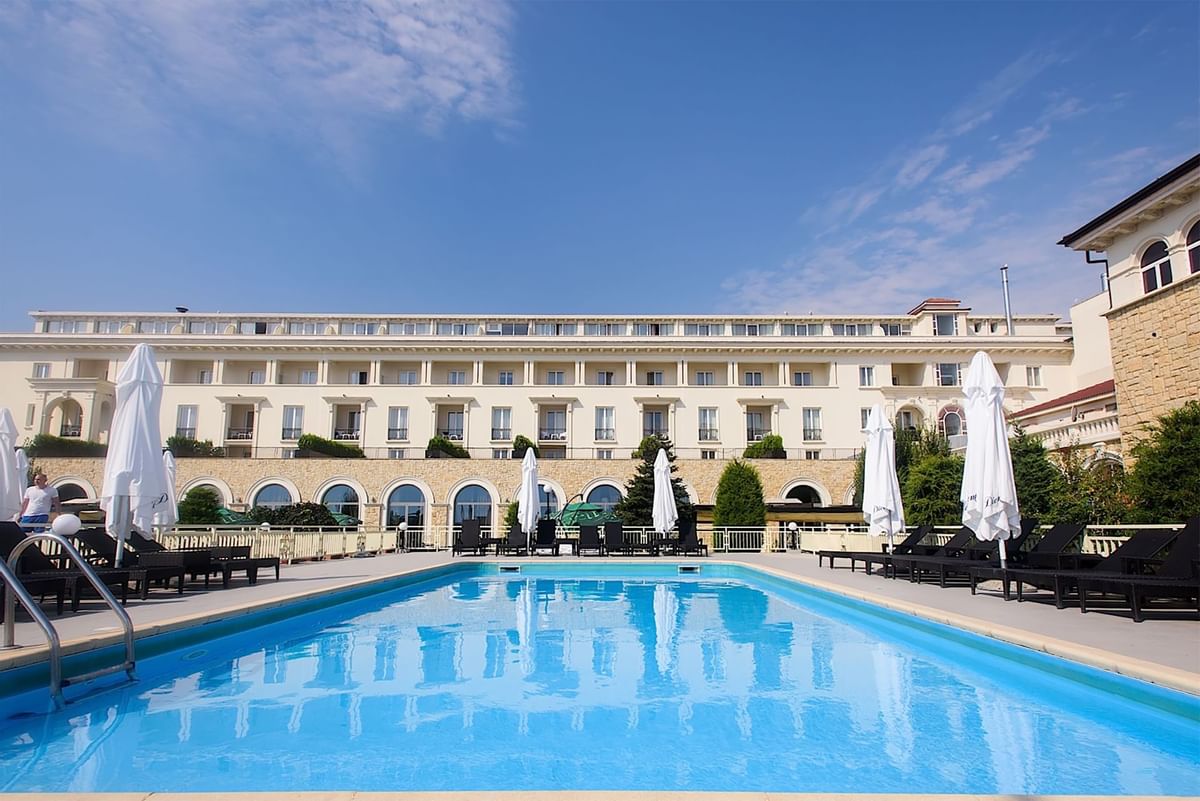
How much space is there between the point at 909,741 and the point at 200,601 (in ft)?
25.5

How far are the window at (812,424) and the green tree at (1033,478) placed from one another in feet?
74.9

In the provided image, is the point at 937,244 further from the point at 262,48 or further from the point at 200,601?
the point at 200,601

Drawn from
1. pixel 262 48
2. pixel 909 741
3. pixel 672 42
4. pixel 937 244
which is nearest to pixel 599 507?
pixel 937 244

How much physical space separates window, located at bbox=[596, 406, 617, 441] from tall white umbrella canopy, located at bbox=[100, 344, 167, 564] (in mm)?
28821

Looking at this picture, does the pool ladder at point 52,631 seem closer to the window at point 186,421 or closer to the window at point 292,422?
the window at point 292,422

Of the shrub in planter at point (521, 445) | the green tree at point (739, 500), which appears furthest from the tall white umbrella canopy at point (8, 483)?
the shrub in planter at point (521, 445)

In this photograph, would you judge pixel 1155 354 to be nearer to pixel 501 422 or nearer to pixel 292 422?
pixel 501 422

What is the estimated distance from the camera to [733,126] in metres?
14.4

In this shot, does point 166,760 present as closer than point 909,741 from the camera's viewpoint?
Yes

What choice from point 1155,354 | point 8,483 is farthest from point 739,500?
point 8,483

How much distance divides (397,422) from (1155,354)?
32281 millimetres

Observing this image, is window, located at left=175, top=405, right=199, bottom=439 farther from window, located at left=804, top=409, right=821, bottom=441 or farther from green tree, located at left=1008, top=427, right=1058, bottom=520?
green tree, located at left=1008, top=427, right=1058, bottom=520

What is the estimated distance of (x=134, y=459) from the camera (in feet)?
27.8

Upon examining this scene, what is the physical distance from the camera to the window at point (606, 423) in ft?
122
